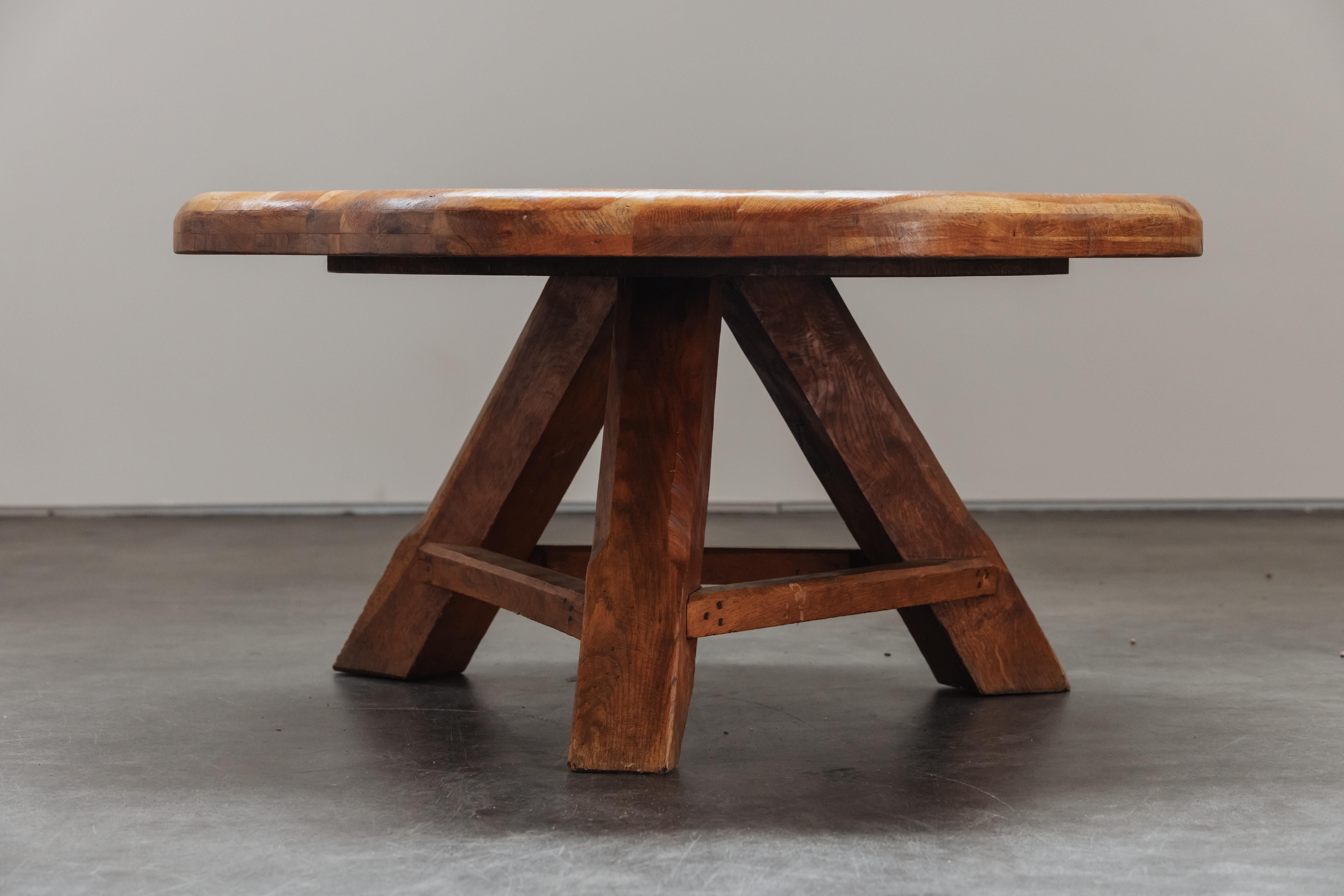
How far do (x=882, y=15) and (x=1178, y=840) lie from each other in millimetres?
3733

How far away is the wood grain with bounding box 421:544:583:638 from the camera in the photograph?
191 cm

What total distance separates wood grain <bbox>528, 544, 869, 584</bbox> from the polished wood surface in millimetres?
845

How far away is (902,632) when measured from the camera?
287cm

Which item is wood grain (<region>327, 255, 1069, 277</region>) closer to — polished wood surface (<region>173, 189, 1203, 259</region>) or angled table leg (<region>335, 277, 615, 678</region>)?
polished wood surface (<region>173, 189, 1203, 259</region>)

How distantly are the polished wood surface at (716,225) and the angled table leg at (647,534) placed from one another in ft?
0.93

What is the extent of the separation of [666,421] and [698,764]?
0.44m

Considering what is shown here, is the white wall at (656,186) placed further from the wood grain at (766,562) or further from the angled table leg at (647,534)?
the angled table leg at (647,534)

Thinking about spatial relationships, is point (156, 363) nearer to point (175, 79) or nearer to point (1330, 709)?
point (175, 79)

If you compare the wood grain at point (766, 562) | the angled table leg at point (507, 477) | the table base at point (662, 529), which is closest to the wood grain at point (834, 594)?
the table base at point (662, 529)

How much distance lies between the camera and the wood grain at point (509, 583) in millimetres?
1910

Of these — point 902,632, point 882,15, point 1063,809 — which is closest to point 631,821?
point 1063,809

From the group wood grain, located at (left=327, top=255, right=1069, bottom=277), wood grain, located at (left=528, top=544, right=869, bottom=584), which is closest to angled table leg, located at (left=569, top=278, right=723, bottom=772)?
wood grain, located at (left=327, top=255, right=1069, bottom=277)

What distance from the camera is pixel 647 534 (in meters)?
1.82

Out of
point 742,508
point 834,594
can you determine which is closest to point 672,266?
point 834,594
